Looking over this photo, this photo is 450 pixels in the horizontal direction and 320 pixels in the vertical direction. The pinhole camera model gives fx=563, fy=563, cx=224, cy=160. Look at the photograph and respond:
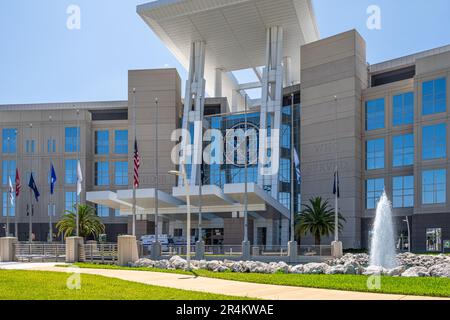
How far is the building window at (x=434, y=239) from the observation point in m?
52.1

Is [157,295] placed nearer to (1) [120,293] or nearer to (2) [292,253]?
(1) [120,293]

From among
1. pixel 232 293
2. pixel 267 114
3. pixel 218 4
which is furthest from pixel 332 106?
pixel 232 293

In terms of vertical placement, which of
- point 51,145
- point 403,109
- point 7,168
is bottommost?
point 7,168

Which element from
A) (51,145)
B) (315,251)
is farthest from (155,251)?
(51,145)

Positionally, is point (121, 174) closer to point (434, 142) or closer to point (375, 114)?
point (375, 114)

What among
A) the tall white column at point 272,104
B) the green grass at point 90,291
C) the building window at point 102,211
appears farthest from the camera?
the building window at point 102,211

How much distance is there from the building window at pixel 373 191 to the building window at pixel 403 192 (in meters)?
1.48

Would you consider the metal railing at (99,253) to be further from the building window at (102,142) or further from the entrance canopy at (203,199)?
the building window at (102,142)

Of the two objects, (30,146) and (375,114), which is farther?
(30,146)

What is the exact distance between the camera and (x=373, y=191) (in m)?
60.3

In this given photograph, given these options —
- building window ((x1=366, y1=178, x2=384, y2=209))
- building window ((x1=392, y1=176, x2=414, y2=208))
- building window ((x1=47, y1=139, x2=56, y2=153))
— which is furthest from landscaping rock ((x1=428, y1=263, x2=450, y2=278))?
building window ((x1=47, y1=139, x2=56, y2=153))

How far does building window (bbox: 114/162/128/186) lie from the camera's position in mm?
75125

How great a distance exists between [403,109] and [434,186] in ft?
31.6

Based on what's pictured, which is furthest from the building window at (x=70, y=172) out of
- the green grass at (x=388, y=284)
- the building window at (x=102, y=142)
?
the green grass at (x=388, y=284)
